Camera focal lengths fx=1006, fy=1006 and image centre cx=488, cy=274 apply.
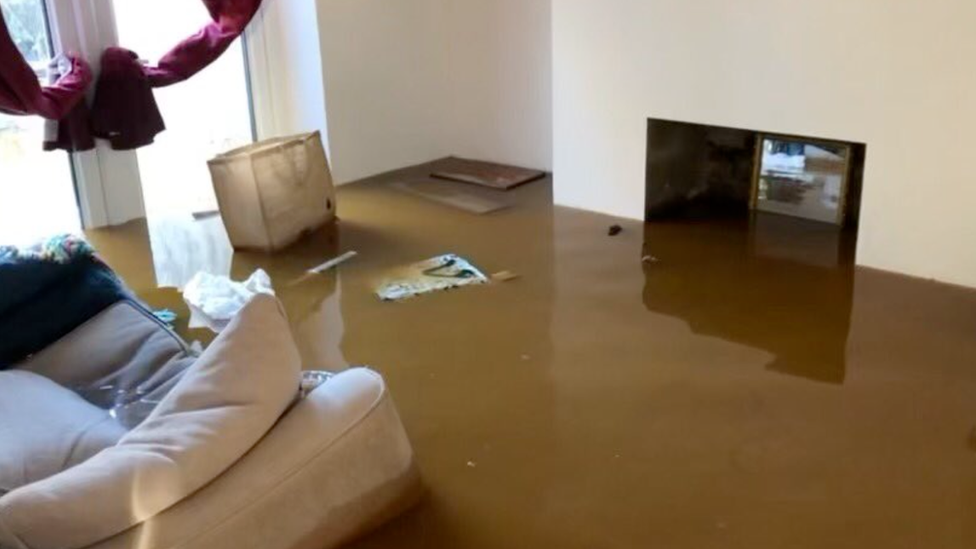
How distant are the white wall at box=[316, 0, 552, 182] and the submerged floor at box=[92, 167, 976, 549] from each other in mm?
914

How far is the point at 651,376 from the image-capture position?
2.74 meters

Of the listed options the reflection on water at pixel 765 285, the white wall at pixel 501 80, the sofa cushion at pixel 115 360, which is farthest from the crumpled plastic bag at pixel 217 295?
the white wall at pixel 501 80

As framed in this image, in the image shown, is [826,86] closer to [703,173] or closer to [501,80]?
[703,173]

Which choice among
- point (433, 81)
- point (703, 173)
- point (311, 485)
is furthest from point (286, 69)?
point (311, 485)

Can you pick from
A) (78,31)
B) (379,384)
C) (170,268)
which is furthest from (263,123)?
(379,384)

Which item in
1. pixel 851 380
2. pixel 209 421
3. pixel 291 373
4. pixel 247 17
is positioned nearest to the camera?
pixel 209 421

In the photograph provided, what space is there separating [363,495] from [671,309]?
4.84ft

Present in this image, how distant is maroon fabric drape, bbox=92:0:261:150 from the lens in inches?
159

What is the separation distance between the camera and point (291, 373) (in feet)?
6.30

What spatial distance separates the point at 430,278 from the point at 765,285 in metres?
1.14

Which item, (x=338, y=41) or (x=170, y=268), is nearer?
(x=170, y=268)

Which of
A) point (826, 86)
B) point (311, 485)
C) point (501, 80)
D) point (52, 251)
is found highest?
point (826, 86)

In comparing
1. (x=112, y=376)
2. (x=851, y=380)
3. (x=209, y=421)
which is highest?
(x=209, y=421)

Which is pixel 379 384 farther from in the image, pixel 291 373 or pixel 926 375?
pixel 926 375
